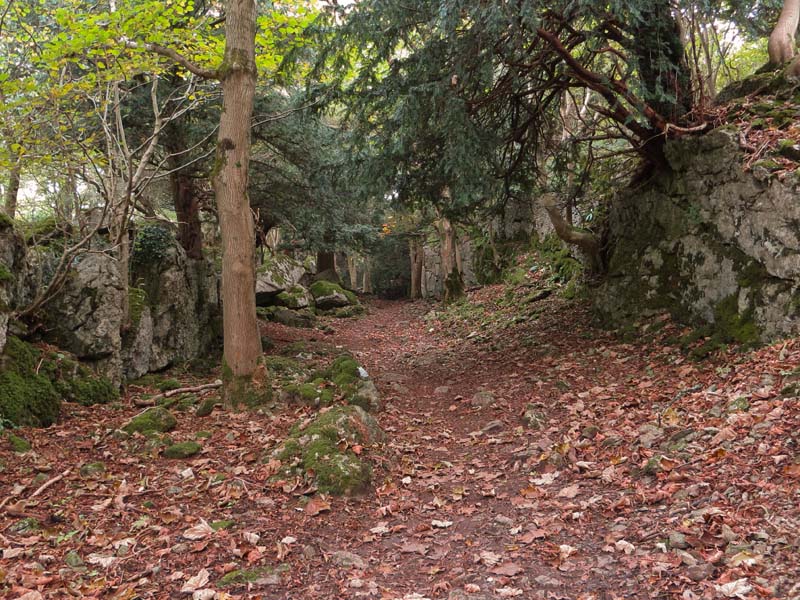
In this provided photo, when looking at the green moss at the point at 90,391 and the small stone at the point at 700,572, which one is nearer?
the small stone at the point at 700,572

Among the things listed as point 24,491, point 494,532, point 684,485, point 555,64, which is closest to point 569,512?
point 494,532

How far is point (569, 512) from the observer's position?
3844 millimetres

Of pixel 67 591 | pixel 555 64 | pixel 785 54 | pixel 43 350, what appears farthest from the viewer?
pixel 555 64

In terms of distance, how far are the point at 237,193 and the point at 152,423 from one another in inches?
116

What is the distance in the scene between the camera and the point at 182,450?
5.20 meters

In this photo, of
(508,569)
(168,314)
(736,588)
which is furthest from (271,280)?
(736,588)

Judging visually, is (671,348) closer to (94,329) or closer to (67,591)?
(67,591)

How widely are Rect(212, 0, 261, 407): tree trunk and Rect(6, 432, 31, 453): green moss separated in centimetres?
215

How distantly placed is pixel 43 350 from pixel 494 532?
6436mm

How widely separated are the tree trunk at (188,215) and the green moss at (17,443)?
7311mm

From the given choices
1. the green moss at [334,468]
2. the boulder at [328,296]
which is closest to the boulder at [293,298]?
the boulder at [328,296]

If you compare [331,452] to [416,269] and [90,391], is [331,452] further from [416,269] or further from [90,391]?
[416,269]

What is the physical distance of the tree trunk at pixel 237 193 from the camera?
6367 mm

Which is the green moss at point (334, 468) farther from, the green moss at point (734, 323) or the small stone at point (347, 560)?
the green moss at point (734, 323)
